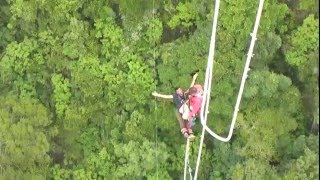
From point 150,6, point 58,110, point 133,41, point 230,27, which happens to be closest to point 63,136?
point 58,110

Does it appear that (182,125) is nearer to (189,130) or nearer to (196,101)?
(189,130)

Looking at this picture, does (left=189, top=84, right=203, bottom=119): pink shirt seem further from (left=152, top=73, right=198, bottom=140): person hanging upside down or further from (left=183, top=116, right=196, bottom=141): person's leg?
(left=183, top=116, right=196, bottom=141): person's leg

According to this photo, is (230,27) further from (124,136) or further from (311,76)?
(124,136)

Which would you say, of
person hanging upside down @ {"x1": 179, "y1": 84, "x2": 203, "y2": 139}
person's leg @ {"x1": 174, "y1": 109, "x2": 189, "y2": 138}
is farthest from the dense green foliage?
person hanging upside down @ {"x1": 179, "y1": 84, "x2": 203, "y2": 139}

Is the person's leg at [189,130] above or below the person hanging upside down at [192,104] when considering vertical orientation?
below

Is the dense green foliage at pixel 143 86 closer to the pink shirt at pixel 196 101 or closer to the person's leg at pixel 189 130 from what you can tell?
the person's leg at pixel 189 130

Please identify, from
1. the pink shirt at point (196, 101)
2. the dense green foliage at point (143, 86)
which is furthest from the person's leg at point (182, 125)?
the pink shirt at point (196, 101)

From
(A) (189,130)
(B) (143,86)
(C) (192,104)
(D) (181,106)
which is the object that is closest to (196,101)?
(C) (192,104)

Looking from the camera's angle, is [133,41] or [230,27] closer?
[230,27]
